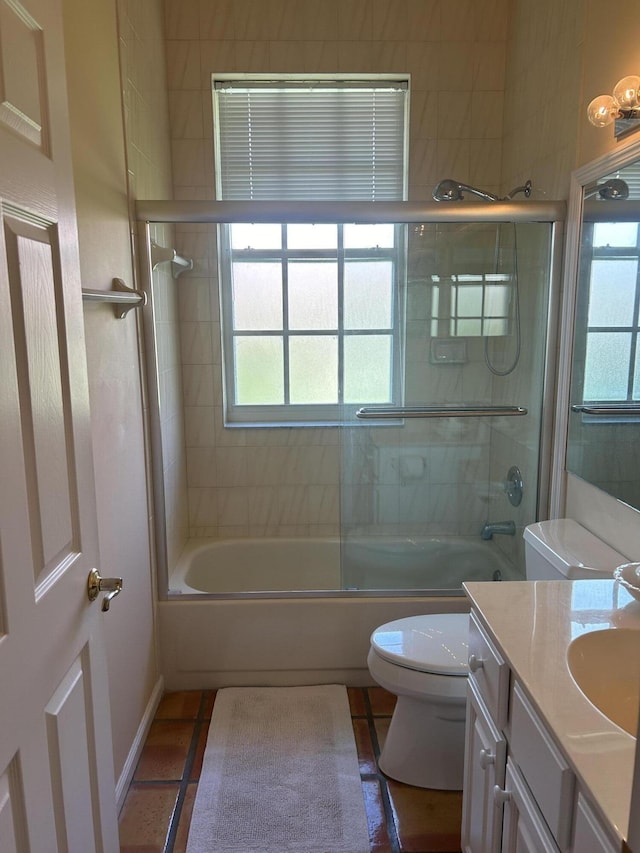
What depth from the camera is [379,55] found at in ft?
9.10

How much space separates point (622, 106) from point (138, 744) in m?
2.48

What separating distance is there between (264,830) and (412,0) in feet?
10.8

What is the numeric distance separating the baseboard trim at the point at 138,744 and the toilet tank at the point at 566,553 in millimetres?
1443

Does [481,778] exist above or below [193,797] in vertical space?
above

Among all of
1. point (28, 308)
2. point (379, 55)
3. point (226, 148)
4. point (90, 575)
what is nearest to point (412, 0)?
point (379, 55)

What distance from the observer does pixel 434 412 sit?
2.59 meters

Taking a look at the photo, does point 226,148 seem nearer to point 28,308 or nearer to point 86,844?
point 28,308

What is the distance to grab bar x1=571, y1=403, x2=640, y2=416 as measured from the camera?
172 centimetres

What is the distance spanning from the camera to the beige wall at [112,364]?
5.45 feet

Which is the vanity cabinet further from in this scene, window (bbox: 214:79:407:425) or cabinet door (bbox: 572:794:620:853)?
window (bbox: 214:79:407:425)

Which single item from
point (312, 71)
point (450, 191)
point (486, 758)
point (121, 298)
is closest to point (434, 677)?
point (486, 758)

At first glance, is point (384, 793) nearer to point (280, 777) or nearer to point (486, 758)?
point (280, 777)

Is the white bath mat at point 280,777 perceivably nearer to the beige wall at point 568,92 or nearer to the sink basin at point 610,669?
the sink basin at point 610,669

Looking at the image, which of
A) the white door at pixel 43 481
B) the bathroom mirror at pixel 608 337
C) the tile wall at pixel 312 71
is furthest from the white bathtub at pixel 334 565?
the white door at pixel 43 481
